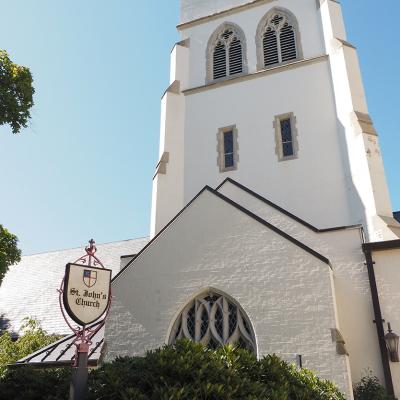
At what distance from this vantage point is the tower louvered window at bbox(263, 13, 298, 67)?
1830 centimetres

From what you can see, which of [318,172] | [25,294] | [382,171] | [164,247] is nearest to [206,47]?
[318,172]

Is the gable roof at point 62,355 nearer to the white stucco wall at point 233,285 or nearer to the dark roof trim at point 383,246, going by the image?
the white stucco wall at point 233,285

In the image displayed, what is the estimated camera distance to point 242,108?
1731 centimetres

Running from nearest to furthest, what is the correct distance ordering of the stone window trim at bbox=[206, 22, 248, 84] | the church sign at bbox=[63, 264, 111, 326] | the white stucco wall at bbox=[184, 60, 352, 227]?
the church sign at bbox=[63, 264, 111, 326] → the white stucco wall at bbox=[184, 60, 352, 227] → the stone window trim at bbox=[206, 22, 248, 84]

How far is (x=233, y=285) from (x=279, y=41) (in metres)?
12.7

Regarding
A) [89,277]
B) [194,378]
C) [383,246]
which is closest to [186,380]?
[194,378]

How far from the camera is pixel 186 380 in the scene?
5.46 meters

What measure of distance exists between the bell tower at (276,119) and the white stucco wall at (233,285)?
3906 millimetres

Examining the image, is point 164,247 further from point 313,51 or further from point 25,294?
A: point 25,294

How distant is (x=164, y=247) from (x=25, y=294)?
504 inches

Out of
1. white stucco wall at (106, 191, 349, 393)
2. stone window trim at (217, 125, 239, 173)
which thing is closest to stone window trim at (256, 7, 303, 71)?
stone window trim at (217, 125, 239, 173)

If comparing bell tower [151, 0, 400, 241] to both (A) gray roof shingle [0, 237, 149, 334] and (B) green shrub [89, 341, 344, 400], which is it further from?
(B) green shrub [89, 341, 344, 400]

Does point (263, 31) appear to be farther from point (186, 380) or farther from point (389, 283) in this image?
point (186, 380)

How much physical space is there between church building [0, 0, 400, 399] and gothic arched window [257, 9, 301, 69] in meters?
0.06
